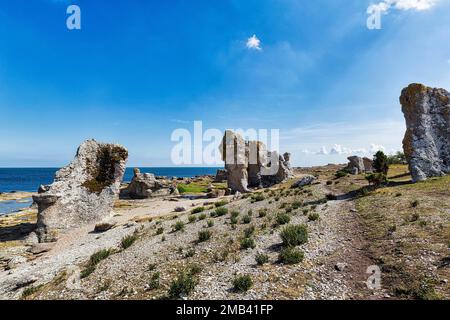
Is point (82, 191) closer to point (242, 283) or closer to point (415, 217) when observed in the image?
point (242, 283)

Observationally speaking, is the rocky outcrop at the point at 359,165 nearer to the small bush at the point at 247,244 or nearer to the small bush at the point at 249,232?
the small bush at the point at 249,232

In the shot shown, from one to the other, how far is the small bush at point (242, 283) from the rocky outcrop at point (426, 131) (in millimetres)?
29516

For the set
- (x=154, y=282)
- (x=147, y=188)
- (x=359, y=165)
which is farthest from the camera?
(x=359, y=165)

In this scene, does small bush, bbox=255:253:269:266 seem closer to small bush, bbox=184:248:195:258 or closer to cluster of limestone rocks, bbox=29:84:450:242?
small bush, bbox=184:248:195:258

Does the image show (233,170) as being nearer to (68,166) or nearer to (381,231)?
(68,166)

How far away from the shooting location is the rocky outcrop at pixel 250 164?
48600mm

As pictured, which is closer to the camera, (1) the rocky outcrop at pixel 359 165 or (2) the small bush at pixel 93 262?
(2) the small bush at pixel 93 262

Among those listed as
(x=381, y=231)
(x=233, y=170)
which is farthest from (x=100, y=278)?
(x=233, y=170)

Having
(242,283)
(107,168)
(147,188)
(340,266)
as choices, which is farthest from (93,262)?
(147,188)

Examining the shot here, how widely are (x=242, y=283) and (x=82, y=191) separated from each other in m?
23.6

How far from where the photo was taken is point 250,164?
193 feet

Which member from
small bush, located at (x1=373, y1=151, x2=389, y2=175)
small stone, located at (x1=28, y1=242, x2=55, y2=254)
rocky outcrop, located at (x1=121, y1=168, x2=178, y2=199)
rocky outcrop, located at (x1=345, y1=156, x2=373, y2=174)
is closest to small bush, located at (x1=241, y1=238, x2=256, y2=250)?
small stone, located at (x1=28, y1=242, x2=55, y2=254)

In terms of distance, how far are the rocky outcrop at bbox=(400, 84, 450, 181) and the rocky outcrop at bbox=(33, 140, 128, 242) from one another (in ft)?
116

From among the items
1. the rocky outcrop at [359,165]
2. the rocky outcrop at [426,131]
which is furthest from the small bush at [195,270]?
the rocky outcrop at [359,165]
